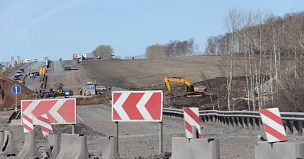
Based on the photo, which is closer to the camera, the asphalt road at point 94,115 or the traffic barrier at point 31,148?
the traffic barrier at point 31,148

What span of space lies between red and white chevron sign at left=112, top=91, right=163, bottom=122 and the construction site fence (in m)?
9.21

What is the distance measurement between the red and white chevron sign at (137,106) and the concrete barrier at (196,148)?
2.91m

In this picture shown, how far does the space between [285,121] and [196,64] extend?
361ft

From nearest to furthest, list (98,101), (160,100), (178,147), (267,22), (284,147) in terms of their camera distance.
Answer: (284,147) < (178,147) < (160,100) < (267,22) < (98,101)

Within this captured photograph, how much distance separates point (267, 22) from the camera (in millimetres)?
54906

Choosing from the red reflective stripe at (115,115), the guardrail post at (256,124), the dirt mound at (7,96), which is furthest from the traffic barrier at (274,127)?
the dirt mound at (7,96)

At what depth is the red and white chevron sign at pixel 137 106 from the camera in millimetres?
13305

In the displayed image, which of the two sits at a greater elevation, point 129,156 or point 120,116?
point 120,116

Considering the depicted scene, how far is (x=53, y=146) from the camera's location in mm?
13477

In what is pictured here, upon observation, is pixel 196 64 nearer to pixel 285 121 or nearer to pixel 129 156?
pixel 285 121

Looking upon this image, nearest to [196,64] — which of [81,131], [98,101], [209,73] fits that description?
[209,73]

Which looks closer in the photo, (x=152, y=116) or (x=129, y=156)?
(x=152, y=116)

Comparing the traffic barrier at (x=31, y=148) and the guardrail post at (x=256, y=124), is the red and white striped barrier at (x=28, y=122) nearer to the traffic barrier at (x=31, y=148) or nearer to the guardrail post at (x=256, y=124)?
the traffic barrier at (x=31, y=148)

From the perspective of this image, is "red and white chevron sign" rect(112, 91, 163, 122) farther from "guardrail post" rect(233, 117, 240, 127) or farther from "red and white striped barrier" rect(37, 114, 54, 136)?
"guardrail post" rect(233, 117, 240, 127)
